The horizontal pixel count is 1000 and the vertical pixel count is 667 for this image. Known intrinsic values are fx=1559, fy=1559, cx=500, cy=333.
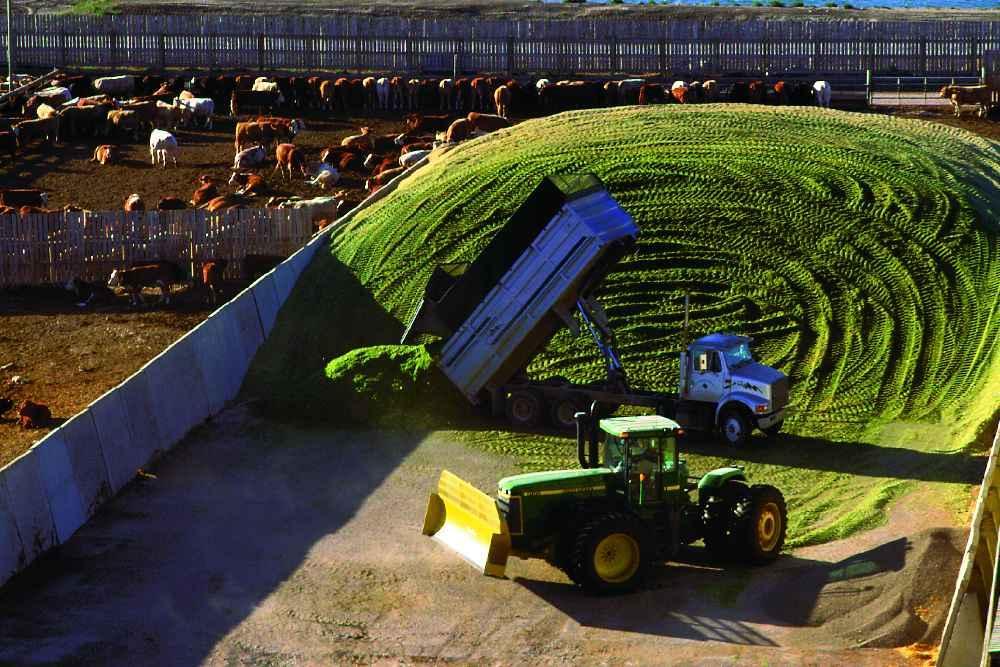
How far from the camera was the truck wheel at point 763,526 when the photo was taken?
18.5 meters

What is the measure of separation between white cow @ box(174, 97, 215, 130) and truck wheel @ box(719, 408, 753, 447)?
34.2m

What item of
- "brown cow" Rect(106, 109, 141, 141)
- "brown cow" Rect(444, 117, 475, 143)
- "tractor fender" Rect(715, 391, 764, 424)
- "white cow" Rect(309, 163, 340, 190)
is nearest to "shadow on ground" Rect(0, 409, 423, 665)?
"tractor fender" Rect(715, 391, 764, 424)

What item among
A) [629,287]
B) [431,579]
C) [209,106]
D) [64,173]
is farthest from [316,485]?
[209,106]

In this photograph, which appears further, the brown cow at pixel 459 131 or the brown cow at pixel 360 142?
the brown cow at pixel 360 142

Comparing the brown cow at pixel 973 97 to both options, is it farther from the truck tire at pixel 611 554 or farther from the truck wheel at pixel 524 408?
the truck tire at pixel 611 554

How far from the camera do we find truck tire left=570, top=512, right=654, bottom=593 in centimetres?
1761

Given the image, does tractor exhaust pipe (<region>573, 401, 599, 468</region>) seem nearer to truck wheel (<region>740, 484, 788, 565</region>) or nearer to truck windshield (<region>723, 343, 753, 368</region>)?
truck wheel (<region>740, 484, 788, 565</region>)

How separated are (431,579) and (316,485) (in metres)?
4.23

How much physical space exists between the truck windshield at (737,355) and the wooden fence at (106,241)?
14902 mm

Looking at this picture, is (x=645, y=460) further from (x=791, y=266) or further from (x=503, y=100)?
(x=503, y=100)

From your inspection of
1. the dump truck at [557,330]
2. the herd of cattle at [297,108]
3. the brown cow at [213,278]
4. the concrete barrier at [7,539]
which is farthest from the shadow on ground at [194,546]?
the herd of cattle at [297,108]

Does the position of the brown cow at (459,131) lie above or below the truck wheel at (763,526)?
above

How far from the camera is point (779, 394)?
23250 millimetres

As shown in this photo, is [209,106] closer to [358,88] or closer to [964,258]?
[358,88]
